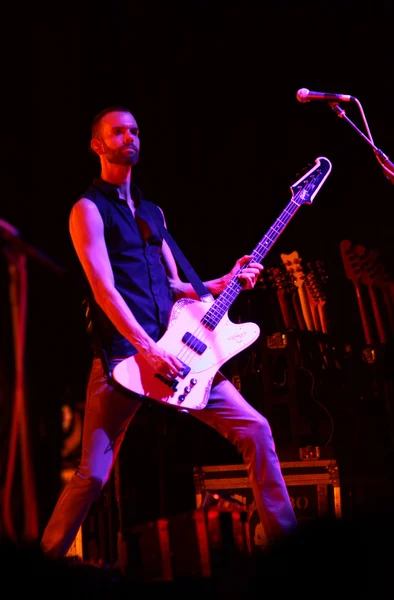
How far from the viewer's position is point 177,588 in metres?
2.23

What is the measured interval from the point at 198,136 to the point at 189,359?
3473 millimetres

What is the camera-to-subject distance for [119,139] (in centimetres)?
388

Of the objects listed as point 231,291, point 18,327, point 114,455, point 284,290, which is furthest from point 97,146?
point 284,290

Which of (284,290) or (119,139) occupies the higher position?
(119,139)

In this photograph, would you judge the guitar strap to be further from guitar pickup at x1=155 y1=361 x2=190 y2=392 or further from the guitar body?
guitar pickup at x1=155 y1=361 x2=190 y2=392

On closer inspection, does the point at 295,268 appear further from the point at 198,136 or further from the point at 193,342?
the point at 193,342

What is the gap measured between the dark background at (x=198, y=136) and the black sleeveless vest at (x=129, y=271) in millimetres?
1736

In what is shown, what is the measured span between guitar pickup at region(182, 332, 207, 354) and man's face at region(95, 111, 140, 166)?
0.95 m

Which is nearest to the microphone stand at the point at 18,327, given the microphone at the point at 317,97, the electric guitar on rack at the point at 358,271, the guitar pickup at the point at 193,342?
the guitar pickup at the point at 193,342

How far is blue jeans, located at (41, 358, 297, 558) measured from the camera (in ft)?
11.2

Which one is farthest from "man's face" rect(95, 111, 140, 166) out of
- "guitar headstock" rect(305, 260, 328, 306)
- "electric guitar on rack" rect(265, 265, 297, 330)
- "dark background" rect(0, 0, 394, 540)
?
"guitar headstock" rect(305, 260, 328, 306)

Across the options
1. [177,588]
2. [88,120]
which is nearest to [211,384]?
[177,588]

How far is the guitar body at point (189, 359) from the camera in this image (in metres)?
3.53

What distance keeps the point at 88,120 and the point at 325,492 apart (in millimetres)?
3447
